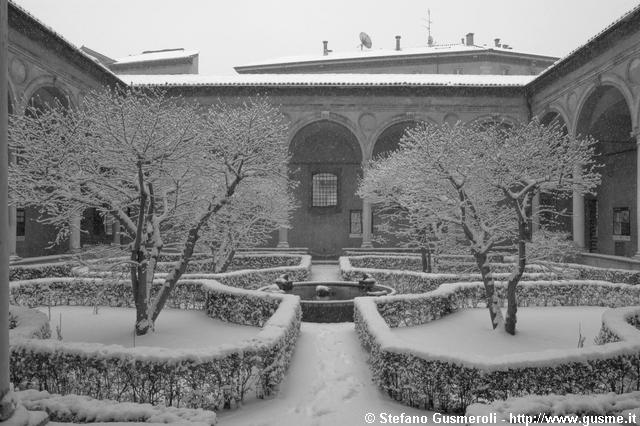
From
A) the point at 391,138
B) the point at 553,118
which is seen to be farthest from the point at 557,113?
the point at 391,138

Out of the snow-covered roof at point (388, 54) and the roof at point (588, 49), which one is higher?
the snow-covered roof at point (388, 54)

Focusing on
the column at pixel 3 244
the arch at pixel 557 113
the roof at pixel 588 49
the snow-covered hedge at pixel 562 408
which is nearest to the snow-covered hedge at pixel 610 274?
the arch at pixel 557 113

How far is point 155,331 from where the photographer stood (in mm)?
9789

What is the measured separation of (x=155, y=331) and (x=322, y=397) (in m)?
4.87

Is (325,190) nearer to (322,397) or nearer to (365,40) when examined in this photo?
(365,40)

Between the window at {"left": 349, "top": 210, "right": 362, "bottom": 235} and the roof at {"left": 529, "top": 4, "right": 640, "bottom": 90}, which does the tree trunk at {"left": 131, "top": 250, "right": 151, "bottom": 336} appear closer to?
the roof at {"left": 529, "top": 4, "right": 640, "bottom": 90}

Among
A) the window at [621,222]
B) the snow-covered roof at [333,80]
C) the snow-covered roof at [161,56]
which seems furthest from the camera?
the snow-covered roof at [161,56]

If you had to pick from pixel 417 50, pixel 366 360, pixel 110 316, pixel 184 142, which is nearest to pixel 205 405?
pixel 366 360

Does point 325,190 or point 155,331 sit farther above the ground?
point 325,190

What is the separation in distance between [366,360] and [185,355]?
11.1ft

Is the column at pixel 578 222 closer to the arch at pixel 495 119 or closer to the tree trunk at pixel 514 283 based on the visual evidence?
the arch at pixel 495 119

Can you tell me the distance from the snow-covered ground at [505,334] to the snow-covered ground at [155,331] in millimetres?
3650

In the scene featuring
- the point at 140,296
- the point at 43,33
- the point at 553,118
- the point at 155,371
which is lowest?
the point at 155,371

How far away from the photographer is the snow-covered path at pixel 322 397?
18.7 ft
